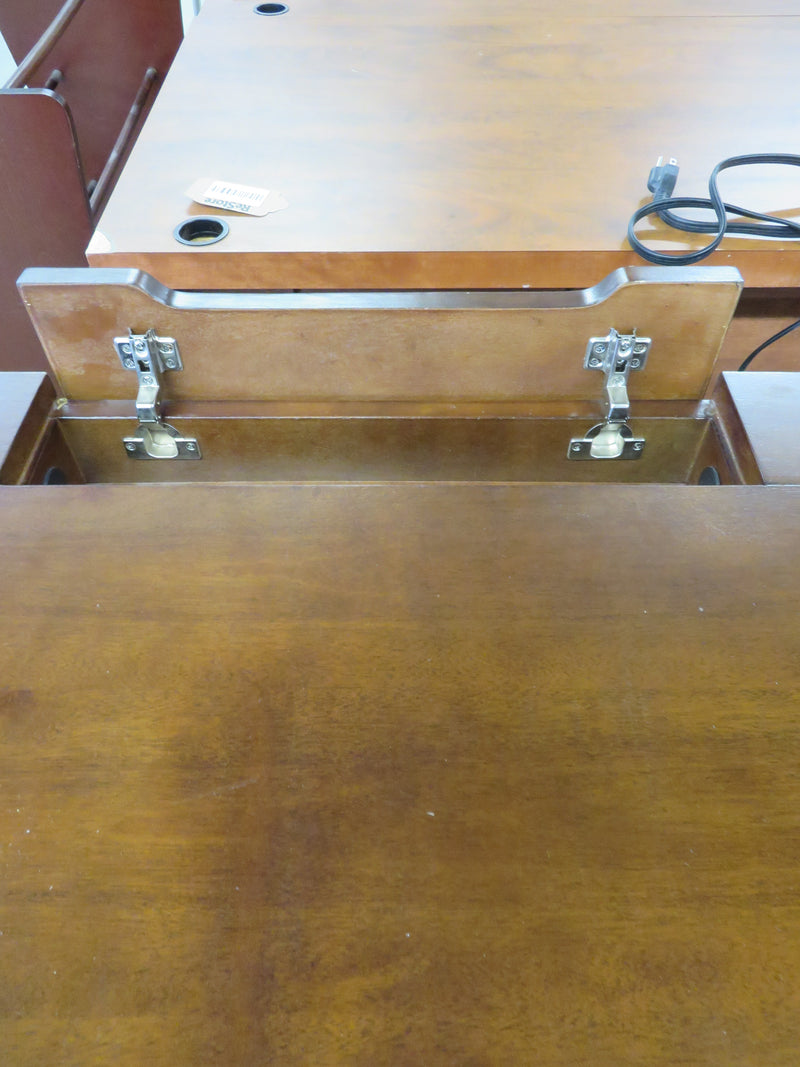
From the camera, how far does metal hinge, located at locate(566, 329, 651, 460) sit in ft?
2.56

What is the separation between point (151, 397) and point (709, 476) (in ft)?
1.86

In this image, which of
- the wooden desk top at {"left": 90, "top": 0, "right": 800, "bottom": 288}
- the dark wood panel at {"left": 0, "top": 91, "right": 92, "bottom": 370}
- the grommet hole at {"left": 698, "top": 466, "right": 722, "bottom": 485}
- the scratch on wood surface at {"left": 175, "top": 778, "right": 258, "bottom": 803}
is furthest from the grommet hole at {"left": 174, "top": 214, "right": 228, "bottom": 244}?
the scratch on wood surface at {"left": 175, "top": 778, "right": 258, "bottom": 803}

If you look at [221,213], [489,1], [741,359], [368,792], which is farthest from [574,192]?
[368,792]

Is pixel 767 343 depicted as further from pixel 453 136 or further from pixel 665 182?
pixel 453 136

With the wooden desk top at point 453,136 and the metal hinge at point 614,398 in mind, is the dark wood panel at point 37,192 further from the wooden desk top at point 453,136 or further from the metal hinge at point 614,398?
the metal hinge at point 614,398

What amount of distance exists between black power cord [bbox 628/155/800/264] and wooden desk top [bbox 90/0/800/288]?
0.02 metres

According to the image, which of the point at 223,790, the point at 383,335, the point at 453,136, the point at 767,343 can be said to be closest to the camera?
the point at 223,790

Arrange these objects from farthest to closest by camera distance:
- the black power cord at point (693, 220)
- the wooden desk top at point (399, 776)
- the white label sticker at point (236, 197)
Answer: the white label sticker at point (236, 197) < the black power cord at point (693, 220) < the wooden desk top at point (399, 776)

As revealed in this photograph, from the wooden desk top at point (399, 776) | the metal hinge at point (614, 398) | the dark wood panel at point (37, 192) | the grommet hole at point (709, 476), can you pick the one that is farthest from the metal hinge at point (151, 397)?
the dark wood panel at point (37, 192)

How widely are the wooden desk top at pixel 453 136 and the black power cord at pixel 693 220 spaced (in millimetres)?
21

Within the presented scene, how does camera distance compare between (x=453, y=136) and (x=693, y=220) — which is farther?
(x=453, y=136)

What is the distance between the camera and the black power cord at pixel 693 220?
1126 mm

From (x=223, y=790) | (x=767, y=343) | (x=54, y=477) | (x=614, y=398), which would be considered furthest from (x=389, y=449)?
(x=767, y=343)

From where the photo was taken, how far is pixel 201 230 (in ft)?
4.11
